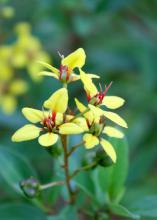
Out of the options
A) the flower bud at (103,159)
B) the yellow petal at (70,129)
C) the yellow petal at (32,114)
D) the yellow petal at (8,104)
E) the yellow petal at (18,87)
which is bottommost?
the flower bud at (103,159)

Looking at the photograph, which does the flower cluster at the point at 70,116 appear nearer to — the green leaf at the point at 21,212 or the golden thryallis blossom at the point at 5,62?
the green leaf at the point at 21,212

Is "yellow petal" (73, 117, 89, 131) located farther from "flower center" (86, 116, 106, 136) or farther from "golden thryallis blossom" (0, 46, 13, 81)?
"golden thryallis blossom" (0, 46, 13, 81)

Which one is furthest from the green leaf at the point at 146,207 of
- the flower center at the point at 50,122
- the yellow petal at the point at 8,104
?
the yellow petal at the point at 8,104

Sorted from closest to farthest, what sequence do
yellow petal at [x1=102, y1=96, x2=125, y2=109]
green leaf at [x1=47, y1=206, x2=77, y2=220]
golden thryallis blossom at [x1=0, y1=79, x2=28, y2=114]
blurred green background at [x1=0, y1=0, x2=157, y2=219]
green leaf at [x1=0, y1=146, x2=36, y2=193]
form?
yellow petal at [x1=102, y1=96, x2=125, y2=109], green leaf at [x1=47, y1=206, x2=77, y2=220], green leaf at [x1=0, y1=146, x2=36, y2=193], blurred green background at [x1=0, y1=0, x2=157, y2=219], golden thryallis blossom at [x1=0, y1=79, x2=28, y2=114]

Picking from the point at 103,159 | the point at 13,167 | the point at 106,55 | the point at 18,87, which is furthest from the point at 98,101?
the point at 106,55

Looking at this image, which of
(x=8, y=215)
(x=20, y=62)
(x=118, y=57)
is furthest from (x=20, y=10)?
(x=8, y=215)

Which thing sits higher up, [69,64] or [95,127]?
[69,64]

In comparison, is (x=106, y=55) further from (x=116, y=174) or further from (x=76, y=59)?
(x=76, y=59)

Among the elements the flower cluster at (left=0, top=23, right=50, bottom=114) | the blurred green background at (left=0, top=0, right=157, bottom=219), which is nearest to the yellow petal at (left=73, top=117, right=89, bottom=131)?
the blurred green background at (left=0, top=0, right=157, bottom=219)
